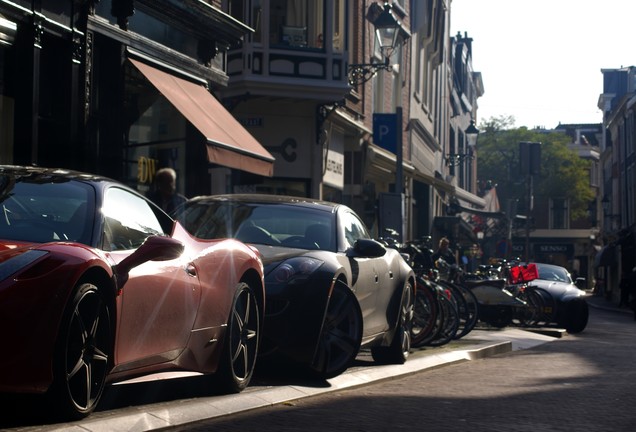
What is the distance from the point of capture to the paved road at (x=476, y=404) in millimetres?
6918

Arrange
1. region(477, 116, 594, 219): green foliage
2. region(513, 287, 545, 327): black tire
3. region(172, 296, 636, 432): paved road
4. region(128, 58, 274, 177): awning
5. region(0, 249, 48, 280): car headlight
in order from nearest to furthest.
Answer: region(0, 249, 48, 280): car headlight
region(172, 296, 636, 432): paved road
region(128, 58, 274, 177): awning
region(513, 287, 545, 327): black tire
region(477, 116, 594, 219): green foliage

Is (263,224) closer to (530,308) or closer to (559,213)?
(530,308)

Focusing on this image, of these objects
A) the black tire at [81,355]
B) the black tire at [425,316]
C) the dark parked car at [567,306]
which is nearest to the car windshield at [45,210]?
the black tire at [81,355]

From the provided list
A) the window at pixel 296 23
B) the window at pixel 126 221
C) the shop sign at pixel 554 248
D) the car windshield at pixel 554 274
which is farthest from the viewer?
the shop sign at pixel 554 248

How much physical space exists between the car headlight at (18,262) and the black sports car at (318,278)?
137 inches

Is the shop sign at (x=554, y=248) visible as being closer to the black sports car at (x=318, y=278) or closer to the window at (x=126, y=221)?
the black sports car at (x=318, y=278)

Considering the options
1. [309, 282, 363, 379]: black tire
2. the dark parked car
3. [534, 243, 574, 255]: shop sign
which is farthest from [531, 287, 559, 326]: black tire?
[534, 243, 574, 255]: shop sign

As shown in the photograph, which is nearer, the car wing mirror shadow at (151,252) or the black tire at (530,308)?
the car wing mirror shadow at (151,252)

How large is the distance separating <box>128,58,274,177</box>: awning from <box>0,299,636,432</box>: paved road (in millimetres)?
4024

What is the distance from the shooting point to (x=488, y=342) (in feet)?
50.6

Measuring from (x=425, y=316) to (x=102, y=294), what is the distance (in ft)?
26.9

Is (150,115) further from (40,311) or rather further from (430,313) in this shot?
(40,311)

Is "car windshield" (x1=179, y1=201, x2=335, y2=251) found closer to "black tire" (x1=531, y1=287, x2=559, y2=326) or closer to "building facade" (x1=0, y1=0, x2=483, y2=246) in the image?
"building facade" (x1=0, y1=0, x2=483, y2=246)

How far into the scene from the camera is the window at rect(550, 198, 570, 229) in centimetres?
10181
